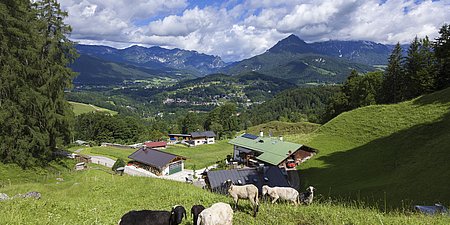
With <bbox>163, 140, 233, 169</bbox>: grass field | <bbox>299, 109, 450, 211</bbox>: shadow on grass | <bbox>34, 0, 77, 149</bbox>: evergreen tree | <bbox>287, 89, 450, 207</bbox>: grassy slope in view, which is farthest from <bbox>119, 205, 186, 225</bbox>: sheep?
<bbox>163, 140, 233, 169</bbox>: grass field

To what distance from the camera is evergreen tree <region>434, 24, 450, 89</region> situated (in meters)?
57.7

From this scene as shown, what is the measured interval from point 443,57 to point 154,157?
67.3 m

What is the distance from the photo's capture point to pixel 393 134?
1655 inches

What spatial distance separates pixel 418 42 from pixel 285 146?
4796cm

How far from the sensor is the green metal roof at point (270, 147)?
43219 mm

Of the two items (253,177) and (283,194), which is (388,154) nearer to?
(253,177)

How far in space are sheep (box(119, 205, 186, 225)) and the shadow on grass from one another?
14.9 metres

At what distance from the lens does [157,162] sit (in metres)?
56.9

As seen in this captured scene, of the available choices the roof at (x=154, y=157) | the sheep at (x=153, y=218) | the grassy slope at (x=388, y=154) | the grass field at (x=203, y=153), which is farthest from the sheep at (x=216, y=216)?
the grass field at (x=203, y=153)

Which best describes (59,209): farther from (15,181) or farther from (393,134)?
(393,134)

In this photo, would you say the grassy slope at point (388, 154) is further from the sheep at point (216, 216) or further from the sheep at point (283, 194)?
the sheep at point (216, 216)

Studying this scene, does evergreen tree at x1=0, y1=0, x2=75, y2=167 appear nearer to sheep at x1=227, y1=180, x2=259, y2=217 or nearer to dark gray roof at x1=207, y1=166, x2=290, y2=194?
dark gray roof at x1=207, y1=166, x2=290, y2=194

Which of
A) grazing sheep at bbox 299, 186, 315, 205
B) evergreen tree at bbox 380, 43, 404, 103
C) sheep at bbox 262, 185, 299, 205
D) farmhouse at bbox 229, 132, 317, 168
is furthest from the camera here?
evergreen tree at bbox 380, 43, 404, 103

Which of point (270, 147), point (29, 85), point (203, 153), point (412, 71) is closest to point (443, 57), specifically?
point (412, 71)
